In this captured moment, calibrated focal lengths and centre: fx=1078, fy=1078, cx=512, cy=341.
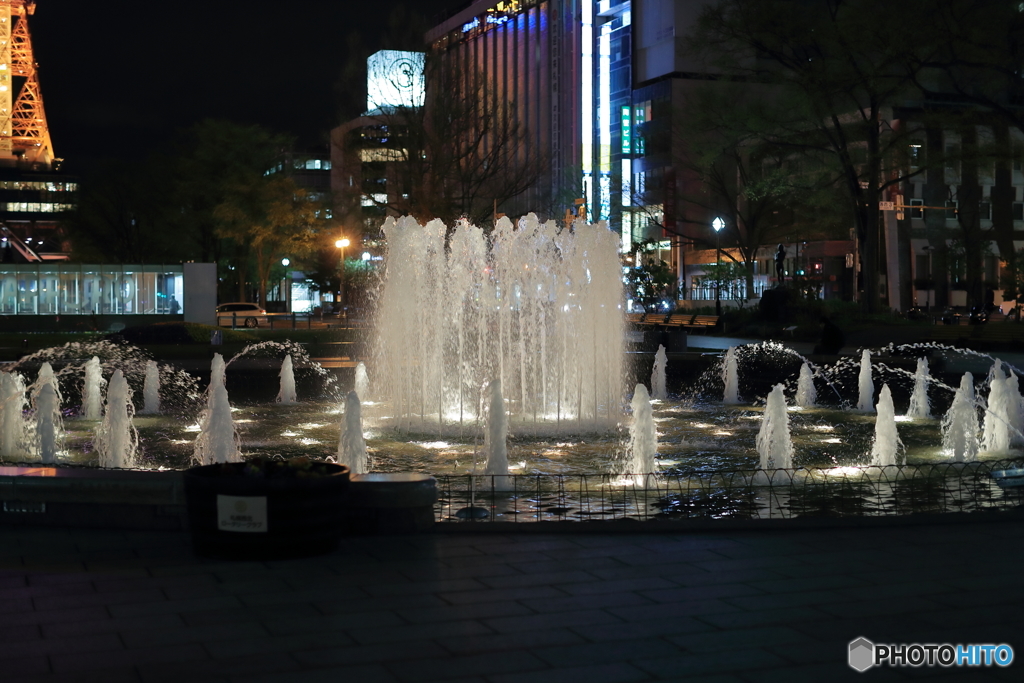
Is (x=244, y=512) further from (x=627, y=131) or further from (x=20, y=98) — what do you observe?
(x=20, y=98)

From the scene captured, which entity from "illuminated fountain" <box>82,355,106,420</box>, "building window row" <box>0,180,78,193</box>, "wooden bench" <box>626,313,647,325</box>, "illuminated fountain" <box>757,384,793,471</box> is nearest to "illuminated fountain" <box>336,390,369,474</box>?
"illuminated fountain" <box>757,384,793,471</box>

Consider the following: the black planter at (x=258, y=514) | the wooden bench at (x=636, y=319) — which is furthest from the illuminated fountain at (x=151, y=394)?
the wooden bench at (x=636, y=319)

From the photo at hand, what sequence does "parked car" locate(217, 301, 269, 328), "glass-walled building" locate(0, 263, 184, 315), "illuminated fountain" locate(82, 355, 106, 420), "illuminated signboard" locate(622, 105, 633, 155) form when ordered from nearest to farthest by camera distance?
"illuminated fountain" locate(82, 355, 106, 420) < "glass-walled building" locate(0, 263, 184, 315) < "parked car" locate(217, 301, 269, 328) < "illuminated signboard" locate(622, 105, 633, 155)

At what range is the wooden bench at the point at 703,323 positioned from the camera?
1719 inches

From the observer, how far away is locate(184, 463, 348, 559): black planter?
691cm

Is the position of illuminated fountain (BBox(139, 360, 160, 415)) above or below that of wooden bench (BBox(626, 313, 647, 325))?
below

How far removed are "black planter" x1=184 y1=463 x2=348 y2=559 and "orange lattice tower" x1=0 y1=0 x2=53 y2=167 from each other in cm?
13577

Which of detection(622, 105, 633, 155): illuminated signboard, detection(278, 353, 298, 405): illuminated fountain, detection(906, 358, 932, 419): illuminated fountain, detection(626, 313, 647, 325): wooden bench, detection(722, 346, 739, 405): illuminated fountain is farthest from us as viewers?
detection(622, 105, 633, 155): illuminated signboard

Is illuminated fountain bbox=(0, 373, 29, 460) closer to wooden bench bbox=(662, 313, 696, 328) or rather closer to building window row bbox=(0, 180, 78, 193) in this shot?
wooden bench bbox=(662, 313, 696, 328)

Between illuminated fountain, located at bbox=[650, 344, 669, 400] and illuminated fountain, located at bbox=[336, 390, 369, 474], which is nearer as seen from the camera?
illuminated fountain, located at bbox=[336, 390, 369, 474]

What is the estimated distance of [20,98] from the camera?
13362 centimetres

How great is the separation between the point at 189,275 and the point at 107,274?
382 centimetres

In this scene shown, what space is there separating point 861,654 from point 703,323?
1673 inches

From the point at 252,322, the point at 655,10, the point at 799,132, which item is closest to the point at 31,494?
the point at 799,132
